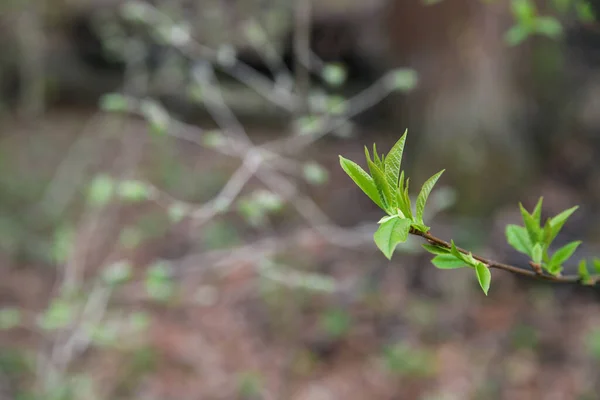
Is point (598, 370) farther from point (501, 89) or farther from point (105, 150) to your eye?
point (105, 150)

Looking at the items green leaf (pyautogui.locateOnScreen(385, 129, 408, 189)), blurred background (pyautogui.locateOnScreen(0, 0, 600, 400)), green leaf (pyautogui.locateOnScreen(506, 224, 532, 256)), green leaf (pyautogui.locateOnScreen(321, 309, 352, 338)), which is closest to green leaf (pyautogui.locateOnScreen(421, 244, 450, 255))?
green leaf (pyautogui.locateOnScreen(385, 129, 408, 189))

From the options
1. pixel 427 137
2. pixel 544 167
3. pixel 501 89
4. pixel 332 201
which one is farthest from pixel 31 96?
pixel 544 167

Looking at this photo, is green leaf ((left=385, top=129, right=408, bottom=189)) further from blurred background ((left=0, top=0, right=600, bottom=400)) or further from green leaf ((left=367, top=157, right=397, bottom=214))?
blurred background ((left=0, top=0, right=600, bottom=400))

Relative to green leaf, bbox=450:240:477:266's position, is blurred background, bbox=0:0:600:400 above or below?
above

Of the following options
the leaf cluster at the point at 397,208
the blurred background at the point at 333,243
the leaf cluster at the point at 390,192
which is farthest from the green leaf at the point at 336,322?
the leaf cluster at the point at 390,192

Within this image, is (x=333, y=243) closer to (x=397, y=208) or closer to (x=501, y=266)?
(x=501, y=266)

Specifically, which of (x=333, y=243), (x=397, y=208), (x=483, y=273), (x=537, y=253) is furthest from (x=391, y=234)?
(x=333, y=243)
